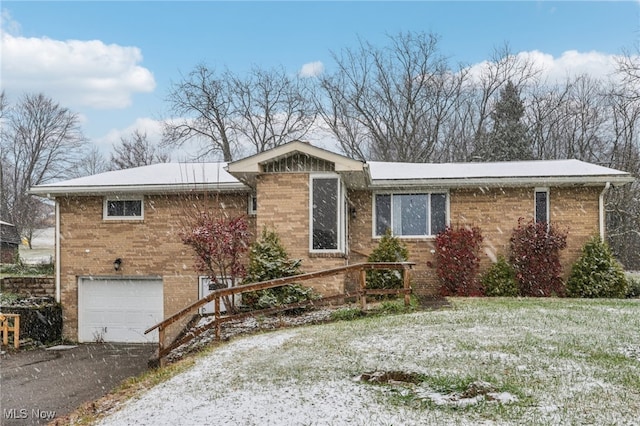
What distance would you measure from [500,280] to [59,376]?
10.5 metres

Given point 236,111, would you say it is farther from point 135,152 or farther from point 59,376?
point 59,376

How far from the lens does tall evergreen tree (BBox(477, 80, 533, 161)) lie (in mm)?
34531

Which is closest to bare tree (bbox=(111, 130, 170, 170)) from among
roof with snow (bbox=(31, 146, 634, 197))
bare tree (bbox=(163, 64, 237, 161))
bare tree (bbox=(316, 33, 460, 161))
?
Result: bare tree (bbox=(163, 64, 237, 161))

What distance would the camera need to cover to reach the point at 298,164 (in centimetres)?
1418

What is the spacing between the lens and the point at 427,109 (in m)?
36.1

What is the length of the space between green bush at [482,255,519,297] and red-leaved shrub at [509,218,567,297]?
27 centimetres

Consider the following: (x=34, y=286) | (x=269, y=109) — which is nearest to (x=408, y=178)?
(x=34, y=286)

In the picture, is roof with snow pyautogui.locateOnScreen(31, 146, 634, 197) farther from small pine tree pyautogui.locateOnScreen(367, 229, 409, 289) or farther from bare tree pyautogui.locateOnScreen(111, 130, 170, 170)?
bare tree pyautogui.locateOnScreen(111, 130, 170, 170)

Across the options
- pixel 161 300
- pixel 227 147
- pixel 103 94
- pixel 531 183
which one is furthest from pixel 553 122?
pixel 161 300

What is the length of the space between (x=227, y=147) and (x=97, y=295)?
2191cm

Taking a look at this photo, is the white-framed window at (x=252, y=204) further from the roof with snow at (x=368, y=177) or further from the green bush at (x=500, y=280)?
the green bush at (x=500, y=280)

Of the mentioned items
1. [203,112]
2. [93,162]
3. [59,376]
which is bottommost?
[59,376]

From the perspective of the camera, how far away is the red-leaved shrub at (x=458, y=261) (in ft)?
50.4

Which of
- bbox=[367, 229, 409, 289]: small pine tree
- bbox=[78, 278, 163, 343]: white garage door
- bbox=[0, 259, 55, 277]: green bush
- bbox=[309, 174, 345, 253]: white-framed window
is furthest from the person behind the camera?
bbox=[0, 259, 55, 277]: green bush
